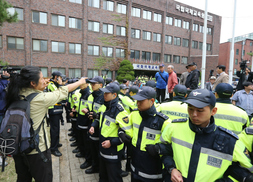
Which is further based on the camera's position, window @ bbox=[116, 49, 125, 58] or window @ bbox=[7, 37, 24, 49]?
window @ bbox=[116, 49, 125, 58]

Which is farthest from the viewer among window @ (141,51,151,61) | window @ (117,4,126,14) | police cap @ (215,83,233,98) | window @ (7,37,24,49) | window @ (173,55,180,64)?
window @ (173,55,180,64)

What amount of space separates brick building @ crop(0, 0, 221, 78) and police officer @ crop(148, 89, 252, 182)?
22755mm

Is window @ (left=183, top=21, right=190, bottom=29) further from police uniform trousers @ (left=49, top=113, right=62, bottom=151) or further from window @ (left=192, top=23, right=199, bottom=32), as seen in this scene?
police uniform trousers @ (left=49, top=113, right=62, bottom=151)

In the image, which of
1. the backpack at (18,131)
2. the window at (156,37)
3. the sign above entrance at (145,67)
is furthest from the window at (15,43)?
the backpack at (18,131)

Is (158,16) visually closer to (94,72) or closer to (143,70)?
(143,70)

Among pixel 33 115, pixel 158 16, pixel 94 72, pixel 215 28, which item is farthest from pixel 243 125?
pixel 215 28

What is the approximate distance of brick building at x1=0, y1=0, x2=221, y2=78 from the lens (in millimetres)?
19859

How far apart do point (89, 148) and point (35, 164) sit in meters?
2.29

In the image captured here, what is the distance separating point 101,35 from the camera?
24.4 metres

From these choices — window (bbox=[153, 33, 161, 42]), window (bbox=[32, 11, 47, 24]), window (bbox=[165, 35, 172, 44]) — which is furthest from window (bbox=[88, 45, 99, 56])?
window (bbox=[165, 35, 172, 44])

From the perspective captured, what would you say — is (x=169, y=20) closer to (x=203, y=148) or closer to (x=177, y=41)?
(x=177, y=41)

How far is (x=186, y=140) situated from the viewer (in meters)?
1.71

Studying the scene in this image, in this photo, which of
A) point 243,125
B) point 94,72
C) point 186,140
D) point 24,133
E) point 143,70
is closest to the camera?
point 186,140

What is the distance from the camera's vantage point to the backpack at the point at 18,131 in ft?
6.60
